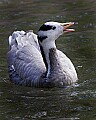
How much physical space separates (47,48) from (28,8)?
10.1 m

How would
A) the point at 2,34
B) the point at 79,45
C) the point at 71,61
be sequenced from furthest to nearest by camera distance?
the point at 2,34, the point at 79,45, the point at 71,61

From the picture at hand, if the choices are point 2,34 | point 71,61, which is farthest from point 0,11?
point 71,61

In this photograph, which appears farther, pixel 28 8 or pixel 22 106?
pixel 28 8

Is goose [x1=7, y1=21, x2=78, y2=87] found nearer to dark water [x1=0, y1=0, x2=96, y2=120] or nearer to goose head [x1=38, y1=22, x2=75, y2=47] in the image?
goose head [x1=38, y1=22, x2=75, y2=47]

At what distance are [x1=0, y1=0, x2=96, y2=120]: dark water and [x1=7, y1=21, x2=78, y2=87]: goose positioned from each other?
21cm

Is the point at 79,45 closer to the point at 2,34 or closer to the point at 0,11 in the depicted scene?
the point at 2,34

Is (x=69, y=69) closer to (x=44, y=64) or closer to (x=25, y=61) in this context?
(x=44, y=64)

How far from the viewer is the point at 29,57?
1336 cm

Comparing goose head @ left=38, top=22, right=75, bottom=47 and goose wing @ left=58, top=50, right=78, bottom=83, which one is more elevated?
goose head @ left=38, top=22, right=75, bottom=47

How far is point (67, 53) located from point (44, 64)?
2091 mm

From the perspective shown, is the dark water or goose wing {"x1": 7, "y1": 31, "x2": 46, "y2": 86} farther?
goose wing {"x1": 7, "y1": 31, "x2": 46, "y2": 86}

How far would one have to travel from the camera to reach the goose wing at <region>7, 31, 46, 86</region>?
12.9m

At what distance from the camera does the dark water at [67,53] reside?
35.5 ft

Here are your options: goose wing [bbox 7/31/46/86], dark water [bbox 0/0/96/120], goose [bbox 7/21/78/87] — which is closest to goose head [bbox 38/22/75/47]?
goose [bbox 7/21/78/87]
